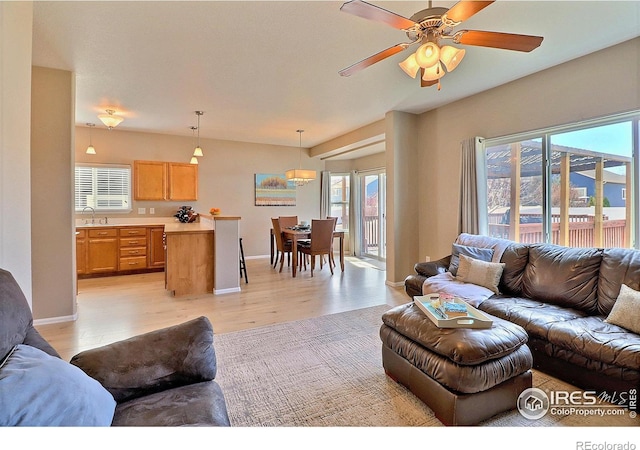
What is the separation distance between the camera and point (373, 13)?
5.40ft

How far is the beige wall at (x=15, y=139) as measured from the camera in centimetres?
159

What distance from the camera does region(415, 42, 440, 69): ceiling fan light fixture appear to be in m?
1.82

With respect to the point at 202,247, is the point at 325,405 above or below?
below

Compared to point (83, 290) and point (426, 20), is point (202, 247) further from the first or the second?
point (426, 20)

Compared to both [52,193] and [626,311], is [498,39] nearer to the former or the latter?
[626,311]

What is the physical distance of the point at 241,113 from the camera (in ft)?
15.4

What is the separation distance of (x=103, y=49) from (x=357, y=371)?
11.7 ft

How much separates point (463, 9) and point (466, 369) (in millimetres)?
1932

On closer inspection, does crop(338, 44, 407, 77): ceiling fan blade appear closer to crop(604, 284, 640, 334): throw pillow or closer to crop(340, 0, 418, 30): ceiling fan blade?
crop(340, 0, 418, 30): ceiling fan blade

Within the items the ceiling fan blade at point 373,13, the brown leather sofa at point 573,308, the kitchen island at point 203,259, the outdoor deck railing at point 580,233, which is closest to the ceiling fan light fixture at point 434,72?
the ceiling fan blade at point 373,13

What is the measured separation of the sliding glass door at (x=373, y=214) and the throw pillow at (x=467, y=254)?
3.42 m

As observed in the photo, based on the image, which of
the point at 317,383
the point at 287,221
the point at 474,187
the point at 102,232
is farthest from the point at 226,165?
the point at 317,383

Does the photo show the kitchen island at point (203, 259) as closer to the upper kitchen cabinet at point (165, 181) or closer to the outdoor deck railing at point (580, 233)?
the upper kitchen cabinet at point (165, 181)

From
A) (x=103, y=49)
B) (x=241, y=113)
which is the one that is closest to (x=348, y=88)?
(x=241, y=113)
